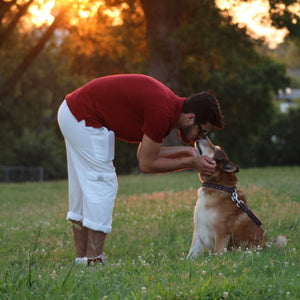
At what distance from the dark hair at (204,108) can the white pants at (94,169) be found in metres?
0.83

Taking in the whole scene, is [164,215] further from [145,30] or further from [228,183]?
[145,30]

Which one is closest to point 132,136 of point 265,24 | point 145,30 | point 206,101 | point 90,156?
point 90,156

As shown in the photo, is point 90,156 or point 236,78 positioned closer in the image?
point 90,156

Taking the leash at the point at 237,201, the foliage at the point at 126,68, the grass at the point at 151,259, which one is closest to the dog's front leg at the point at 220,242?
the grass at the point at 151,259

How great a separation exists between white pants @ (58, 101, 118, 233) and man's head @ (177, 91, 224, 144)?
0.76 meters

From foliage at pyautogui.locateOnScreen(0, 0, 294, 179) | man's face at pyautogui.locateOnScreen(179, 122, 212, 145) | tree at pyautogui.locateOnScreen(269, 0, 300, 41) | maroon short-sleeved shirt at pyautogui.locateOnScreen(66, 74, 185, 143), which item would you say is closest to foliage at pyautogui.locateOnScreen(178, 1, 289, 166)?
foliage at pyautogui.locateOnScreen(0, 0, 294, 179)

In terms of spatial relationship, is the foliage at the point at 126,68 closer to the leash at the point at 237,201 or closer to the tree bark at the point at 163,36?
the tree bark at the point at 163,36

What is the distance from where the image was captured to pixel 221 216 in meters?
4.95

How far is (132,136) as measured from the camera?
4684 millimetres

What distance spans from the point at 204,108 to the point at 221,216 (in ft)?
3.94

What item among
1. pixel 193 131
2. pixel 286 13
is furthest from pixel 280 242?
pixel 286 13

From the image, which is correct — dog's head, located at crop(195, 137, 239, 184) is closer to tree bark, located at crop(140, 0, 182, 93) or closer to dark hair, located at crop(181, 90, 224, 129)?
dark hair, located at crop(181, 90, 224, 129)

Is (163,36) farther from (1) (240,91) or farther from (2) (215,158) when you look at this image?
(2) (215,158)

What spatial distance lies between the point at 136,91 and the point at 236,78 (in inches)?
1036
